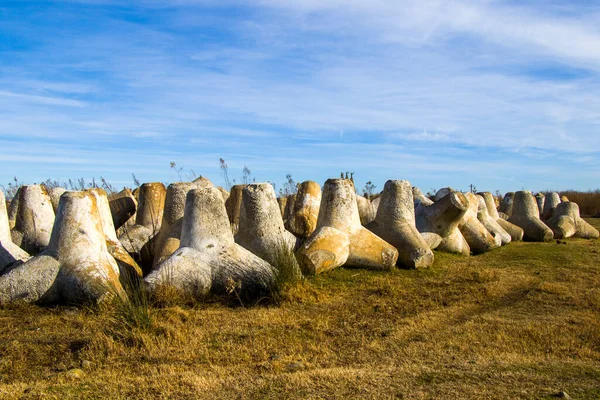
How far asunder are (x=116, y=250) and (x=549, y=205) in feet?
39.8

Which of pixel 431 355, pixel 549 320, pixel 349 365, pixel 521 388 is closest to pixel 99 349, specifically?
pixel 349 365

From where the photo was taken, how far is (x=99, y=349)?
389cm

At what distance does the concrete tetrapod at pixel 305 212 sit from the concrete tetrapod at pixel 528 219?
5270mm

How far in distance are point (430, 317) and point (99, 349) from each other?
273 centimetres

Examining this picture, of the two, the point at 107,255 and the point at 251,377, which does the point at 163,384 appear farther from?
the point at 107,255

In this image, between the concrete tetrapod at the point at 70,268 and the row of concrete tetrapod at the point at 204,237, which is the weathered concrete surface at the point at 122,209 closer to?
the row of concrete tetrapod at the point at 204,237

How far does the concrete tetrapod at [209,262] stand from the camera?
541 cm

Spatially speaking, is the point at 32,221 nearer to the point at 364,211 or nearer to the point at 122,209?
the point at 122,209

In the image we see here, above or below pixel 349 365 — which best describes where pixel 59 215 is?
above

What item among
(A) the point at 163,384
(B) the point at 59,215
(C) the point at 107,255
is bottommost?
(A) the point at 163,384

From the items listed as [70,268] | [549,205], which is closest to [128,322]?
[70,268]

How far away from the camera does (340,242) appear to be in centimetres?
698

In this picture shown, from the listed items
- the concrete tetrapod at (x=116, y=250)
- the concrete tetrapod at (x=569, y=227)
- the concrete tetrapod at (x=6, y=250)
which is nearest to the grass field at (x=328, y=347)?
the concrete tetrapod at (x=116, y=250)

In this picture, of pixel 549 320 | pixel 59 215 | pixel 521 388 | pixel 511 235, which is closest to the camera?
pixel 521 388
